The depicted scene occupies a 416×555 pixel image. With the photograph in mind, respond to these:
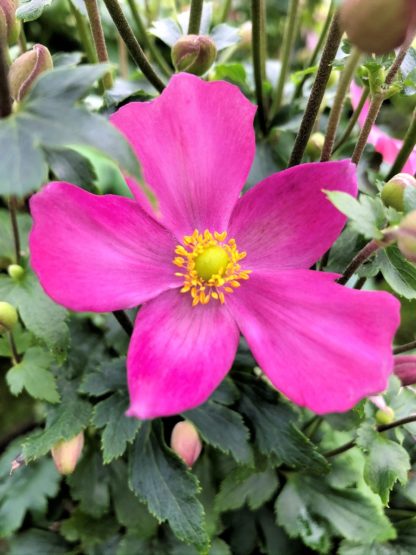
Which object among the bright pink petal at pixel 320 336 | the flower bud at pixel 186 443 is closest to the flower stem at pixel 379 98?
the bright pink petal at pixel 320 336

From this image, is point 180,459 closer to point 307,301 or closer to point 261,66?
point 307,301

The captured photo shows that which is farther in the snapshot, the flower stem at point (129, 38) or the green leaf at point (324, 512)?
the green leaf at point (324, 512)

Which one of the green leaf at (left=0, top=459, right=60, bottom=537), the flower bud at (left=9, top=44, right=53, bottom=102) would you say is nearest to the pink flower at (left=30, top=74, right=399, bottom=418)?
the flower bud at (left=9, top=44, right=53, bottom=102)

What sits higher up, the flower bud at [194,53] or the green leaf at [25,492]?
the flower bud at [194,53]

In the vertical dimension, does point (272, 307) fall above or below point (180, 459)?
above

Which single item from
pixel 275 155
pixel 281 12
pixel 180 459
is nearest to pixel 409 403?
pixel 180 459

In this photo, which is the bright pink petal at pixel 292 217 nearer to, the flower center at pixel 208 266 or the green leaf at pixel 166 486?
the flower center at pixel 208 266
